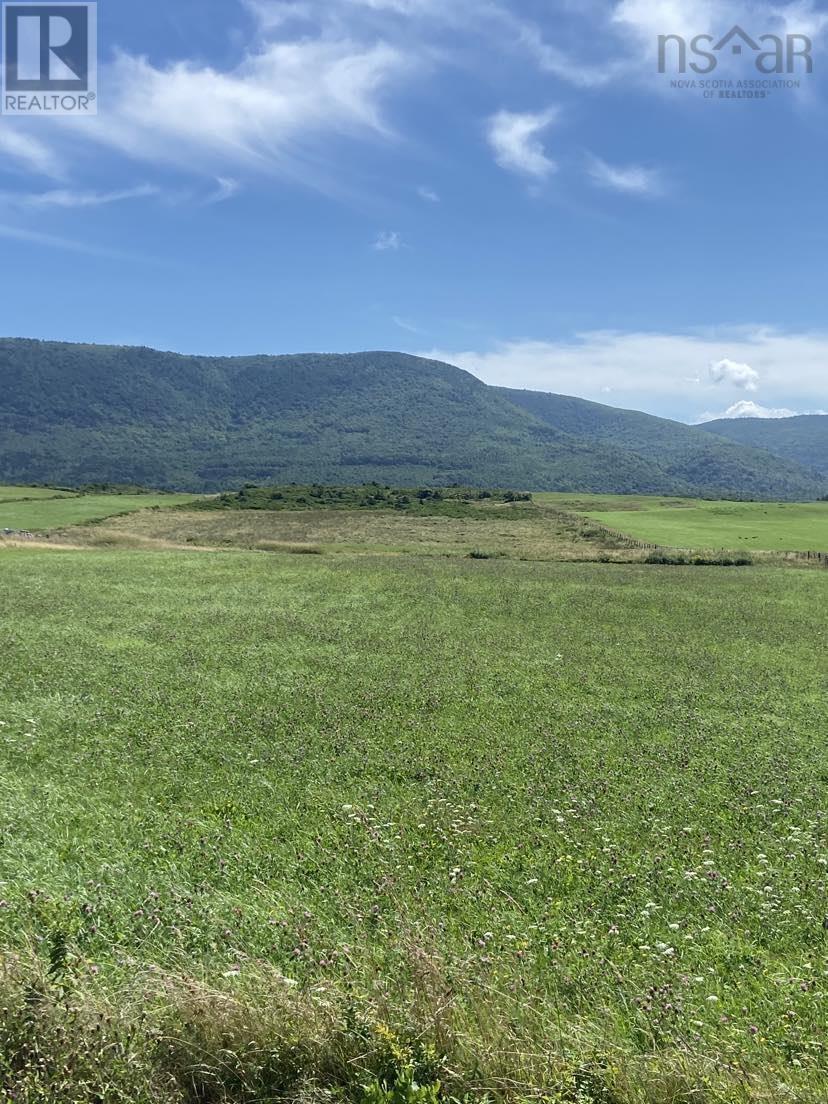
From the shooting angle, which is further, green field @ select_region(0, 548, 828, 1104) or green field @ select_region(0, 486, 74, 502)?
green field @ select_region(0, 486, 74, 502)

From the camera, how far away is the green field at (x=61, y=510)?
242ft

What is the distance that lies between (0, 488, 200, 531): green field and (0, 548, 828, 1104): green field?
198 ft

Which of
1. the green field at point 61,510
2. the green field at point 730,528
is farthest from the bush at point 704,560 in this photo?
the green field at point 61,510

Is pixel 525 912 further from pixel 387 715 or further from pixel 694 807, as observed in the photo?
pixel 387 715

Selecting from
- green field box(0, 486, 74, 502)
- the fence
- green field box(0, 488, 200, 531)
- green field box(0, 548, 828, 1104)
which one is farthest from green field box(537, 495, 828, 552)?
green field box(0, 486, 74, 502)

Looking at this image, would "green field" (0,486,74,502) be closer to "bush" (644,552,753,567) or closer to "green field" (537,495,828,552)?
"green field" (537,495,828,552)

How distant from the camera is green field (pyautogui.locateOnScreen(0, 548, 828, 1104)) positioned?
209 inches

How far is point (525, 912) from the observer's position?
8.33 m

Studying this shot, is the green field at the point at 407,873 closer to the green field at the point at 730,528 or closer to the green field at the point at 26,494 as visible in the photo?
the green field at the point at 730,528

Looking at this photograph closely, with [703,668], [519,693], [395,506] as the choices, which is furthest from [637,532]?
[519,693]

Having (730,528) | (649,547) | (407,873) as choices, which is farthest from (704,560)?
(407,873)

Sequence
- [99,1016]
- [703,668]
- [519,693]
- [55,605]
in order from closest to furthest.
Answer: [99,1016], [519,693], [703,668], [55,605]

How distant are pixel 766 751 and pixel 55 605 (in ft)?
86.1

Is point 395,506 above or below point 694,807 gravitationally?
above
